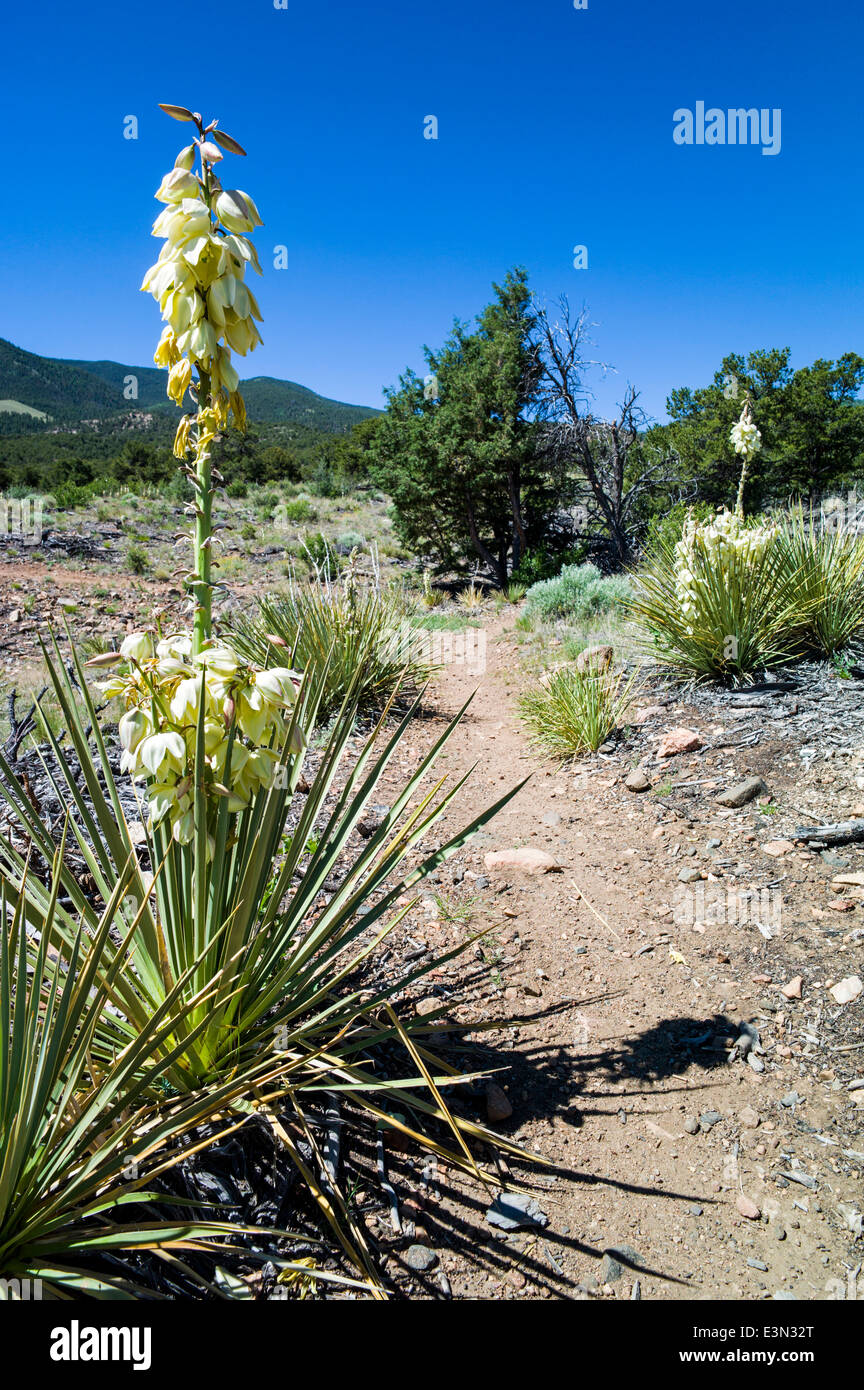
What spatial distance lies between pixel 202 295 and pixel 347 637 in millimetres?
4161

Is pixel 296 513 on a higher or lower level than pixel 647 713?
higher

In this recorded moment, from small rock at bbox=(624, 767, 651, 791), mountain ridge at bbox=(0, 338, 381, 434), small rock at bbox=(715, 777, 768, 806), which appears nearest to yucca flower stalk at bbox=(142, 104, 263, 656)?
small rock at bbox=(715, 777, 768, 806)

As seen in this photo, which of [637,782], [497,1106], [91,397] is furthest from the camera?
[91,397]

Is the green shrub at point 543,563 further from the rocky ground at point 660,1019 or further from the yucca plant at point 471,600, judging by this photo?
the rocky ground at point 660,1019

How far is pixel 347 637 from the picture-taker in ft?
18.4

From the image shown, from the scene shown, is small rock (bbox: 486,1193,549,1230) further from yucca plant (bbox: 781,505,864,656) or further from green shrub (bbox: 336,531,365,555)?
green shrub (bbox: 336,531,365,555)

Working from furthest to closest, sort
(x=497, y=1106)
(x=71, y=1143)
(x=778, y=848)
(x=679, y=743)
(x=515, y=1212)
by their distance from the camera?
(x=679, y=743) → (x=778, y=848) → (x=497, y=1106) → (x=515, y=1212) → (x=71, y=1143)

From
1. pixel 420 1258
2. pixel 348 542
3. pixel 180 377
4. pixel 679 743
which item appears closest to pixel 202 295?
pixel 180 377

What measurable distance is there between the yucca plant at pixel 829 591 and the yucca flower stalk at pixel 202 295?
4.60 m

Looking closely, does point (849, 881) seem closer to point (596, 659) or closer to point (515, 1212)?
point (515, 1212)

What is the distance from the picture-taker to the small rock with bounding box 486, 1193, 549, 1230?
1.79 meters

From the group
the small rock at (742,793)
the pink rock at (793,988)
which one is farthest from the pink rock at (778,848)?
the pink rock at (793,988)

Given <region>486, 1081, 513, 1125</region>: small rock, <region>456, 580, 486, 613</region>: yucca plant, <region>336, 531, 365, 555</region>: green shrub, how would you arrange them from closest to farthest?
<region>486, 1081, 513, 1125</region>: small rock < <region>456, 580, 486, 613</region>: yucca plant < <region>336, 531, 365, 555</region>: green shrub

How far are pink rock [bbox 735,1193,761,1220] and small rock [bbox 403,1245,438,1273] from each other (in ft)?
2.61
